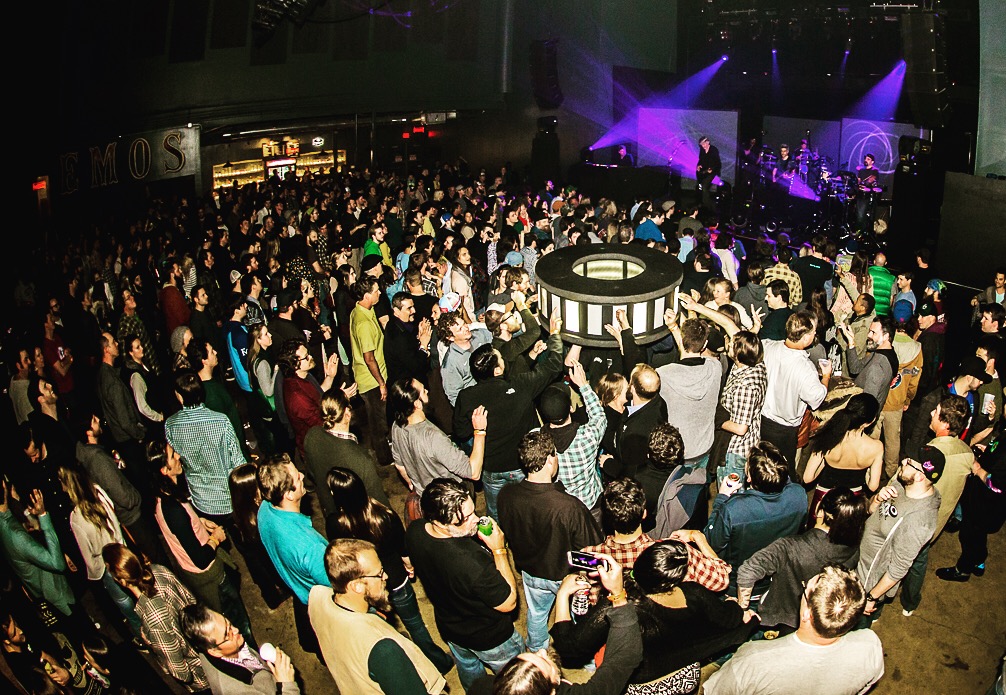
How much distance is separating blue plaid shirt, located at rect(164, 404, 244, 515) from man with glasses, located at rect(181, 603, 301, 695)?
1615 millimetres

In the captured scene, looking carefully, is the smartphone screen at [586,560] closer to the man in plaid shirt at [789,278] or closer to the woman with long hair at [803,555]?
the woman with long hair at [803,555]

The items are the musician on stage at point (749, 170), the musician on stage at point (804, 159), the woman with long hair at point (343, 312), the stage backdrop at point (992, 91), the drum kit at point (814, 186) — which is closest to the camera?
the woman with long hair at point (343, 312)

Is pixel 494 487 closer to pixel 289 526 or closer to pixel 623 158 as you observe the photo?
pixel 289 526

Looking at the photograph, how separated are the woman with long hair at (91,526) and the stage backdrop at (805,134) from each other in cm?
1298

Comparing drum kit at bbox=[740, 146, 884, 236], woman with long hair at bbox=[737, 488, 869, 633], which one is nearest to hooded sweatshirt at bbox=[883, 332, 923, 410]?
woman with long hair at bbox=[737, 488, 869, 633]

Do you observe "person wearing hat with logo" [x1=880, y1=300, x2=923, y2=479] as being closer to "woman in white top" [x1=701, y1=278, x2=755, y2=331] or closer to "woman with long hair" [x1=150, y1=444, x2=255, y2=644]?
"woman in white top" [x1=701, y1=278, x2=755, y2=331]

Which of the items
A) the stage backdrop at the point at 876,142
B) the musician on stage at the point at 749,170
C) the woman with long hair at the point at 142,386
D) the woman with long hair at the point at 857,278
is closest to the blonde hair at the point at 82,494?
the woman with long hair at the point at 142,386

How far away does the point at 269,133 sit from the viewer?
1647 cm

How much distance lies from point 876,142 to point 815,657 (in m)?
12.0

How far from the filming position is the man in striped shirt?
4.03m

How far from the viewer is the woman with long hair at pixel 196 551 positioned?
347 centimetres

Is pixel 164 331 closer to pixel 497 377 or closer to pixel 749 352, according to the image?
pixel 497 377

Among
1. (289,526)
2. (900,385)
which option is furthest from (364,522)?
(900,385)

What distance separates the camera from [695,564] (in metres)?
2.98
